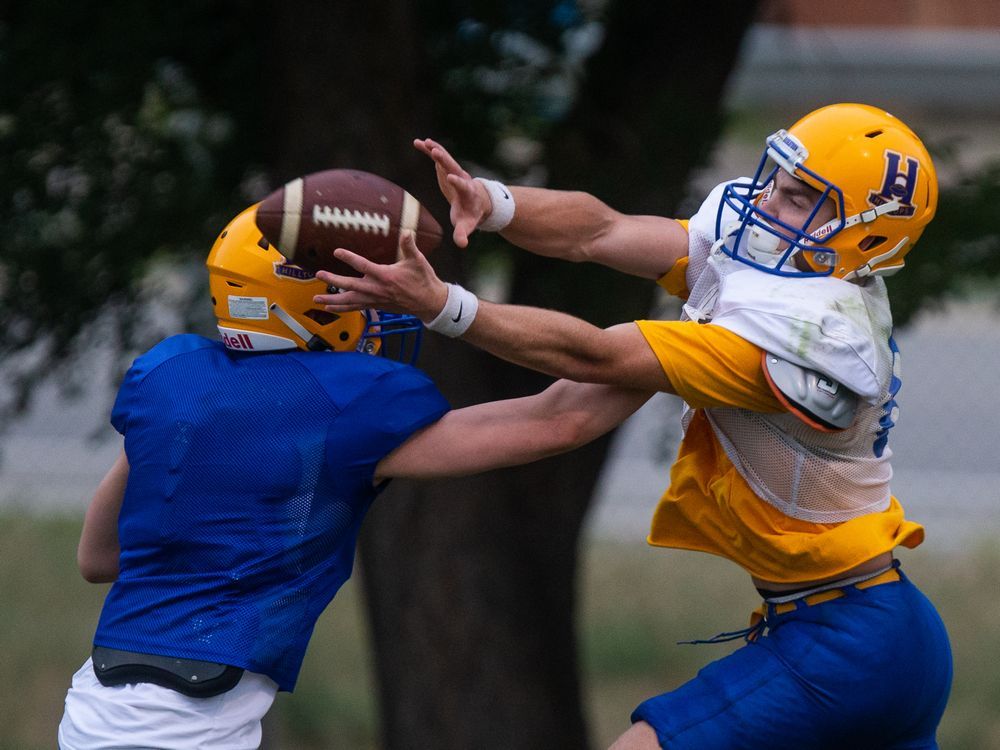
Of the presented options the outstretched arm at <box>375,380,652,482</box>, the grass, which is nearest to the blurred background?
A: the grass

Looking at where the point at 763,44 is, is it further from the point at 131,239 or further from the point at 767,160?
the point at 767,160

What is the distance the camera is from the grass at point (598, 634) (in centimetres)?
734

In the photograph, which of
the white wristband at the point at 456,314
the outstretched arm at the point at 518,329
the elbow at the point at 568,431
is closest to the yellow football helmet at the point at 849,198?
the outstretched arm at the point at 518,329

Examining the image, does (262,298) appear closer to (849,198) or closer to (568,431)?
(568,431)

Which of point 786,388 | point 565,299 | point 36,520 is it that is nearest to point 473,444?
point 786,388

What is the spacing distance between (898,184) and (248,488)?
1548mm

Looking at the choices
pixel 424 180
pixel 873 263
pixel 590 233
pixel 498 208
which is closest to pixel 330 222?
pixel 498 208

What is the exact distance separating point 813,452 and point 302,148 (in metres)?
2.49

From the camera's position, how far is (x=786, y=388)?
3.03 m

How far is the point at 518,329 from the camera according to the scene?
9.73ft

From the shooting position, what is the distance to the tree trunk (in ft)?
16.6

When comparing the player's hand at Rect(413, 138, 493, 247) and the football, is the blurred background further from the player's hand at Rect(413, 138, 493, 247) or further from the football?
the football

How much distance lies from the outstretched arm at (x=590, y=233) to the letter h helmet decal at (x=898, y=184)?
22.1 inches

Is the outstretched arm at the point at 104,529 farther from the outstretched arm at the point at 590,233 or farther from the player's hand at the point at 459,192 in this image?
the outstretched arm at the point at 590,233
